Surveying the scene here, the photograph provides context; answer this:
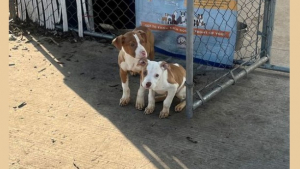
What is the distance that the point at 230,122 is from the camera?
125 inches

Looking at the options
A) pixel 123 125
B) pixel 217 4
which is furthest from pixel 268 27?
→ pixel 123 125

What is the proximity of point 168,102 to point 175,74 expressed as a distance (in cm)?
22

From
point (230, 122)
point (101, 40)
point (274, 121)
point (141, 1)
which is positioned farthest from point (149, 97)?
point (101, 40)

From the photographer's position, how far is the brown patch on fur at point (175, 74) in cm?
315

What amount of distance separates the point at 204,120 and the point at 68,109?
1096 millimetres

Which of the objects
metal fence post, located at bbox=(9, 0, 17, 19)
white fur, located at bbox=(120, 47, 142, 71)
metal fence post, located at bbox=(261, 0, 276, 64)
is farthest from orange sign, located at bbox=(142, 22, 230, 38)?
metal fence post, located at bbox=(9, 0, 17, 19)

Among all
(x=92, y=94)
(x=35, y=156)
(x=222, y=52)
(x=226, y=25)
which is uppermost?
(x=226, y=25)

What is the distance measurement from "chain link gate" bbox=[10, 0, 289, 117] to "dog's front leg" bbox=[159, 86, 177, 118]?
0.46 meters

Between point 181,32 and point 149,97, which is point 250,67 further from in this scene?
point 149,97

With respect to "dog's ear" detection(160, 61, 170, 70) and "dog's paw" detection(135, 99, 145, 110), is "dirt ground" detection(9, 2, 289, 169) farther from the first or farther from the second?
"dog's ear" detection(160, 61, 170, 70)

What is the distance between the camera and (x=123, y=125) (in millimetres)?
3160

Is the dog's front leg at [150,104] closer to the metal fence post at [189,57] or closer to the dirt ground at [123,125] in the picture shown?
the dirt ground at [123,125]

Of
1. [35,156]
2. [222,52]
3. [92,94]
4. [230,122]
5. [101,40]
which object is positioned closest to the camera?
[35,156]

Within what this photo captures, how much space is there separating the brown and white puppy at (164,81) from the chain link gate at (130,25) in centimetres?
34
